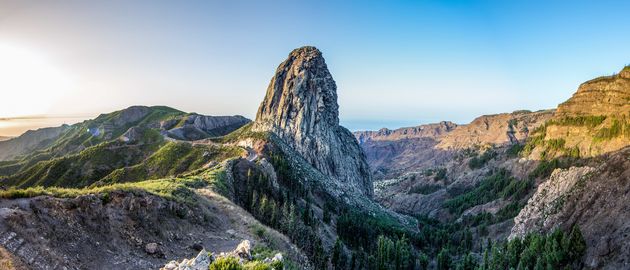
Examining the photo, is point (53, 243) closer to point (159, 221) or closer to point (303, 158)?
point (159, 221)

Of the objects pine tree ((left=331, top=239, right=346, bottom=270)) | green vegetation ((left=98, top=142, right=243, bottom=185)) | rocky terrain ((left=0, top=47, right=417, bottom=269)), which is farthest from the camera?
green vegetation ((left=98, top=142, right=243, bottom=185))

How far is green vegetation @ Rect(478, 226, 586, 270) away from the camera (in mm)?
69688

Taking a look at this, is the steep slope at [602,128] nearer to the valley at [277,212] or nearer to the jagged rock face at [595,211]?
the valley at [277,212]

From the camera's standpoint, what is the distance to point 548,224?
92.4m

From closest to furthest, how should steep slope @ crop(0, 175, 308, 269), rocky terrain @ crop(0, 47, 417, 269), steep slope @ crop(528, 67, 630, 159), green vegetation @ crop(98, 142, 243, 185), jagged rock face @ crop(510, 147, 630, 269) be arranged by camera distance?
steep slope @ crop(0, 175, 308, 269)
rocky terrain @ crop(0, 47, 417, 269)
jagged rock face @ crop(510, 147, 630, 269)
green vegetation @ crop(98, 142, 243, 185)
steep slope @ crop(528, 67, 630, 159)

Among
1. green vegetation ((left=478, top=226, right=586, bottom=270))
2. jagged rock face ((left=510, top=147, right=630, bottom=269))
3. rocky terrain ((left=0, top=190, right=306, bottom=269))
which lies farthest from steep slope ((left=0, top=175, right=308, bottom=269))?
green vegetation ((left=478, top=226, right=586, bottom=270))

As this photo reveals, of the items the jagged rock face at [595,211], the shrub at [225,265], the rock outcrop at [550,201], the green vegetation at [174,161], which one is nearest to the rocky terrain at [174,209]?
the green vegetation at [174,161]

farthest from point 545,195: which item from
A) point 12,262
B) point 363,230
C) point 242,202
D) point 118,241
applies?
point 12,262

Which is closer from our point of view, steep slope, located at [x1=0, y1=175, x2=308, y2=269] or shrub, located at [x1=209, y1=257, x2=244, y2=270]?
shrub, located at [x1=209, y1=257, x2=244, y2=270]

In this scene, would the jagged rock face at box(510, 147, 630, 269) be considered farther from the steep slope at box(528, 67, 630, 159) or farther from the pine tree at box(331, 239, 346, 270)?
the steep slope at box(528, 67, 630, 159)

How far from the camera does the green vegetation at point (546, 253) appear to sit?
6969 cm

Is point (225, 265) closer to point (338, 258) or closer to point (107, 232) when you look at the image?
point (107, 232)

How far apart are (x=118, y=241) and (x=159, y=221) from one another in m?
6.39

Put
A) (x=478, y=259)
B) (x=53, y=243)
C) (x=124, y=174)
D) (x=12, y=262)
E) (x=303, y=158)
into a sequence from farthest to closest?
(x=303, y=158)
(x=478, y=259)
(x=124, y=174)
(x=53, y=243)
(x=12, y=262)
